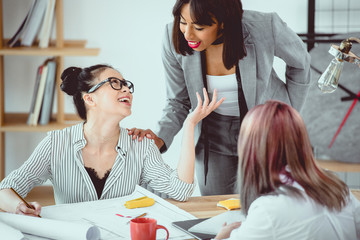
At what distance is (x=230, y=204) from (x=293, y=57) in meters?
0.79

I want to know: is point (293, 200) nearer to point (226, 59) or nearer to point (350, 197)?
point (350, 197)

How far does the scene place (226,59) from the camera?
2.00m

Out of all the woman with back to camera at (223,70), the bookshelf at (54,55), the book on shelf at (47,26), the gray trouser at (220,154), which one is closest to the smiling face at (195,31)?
the woman with back to camera at (223,70)

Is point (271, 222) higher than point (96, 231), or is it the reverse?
point (271, 222)

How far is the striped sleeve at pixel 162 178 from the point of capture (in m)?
1.72

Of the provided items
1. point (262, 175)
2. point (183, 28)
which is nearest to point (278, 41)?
point (183, 28)

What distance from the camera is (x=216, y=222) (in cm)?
139

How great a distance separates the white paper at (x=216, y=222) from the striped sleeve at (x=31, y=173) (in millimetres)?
680

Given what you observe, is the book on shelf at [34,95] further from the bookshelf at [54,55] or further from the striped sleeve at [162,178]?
the striped sleeve at [162,178]

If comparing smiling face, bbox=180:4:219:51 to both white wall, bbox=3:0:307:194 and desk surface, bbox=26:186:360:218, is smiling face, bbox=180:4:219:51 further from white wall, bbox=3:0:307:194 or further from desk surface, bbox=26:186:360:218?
white wall, bbox=3:0:307:194

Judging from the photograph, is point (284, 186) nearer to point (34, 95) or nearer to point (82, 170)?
point (82, 170)

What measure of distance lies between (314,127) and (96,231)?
86.0 inches

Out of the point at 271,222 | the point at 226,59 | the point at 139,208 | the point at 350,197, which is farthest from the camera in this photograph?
the point at 226,59

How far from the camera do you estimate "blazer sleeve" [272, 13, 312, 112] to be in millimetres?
2051
